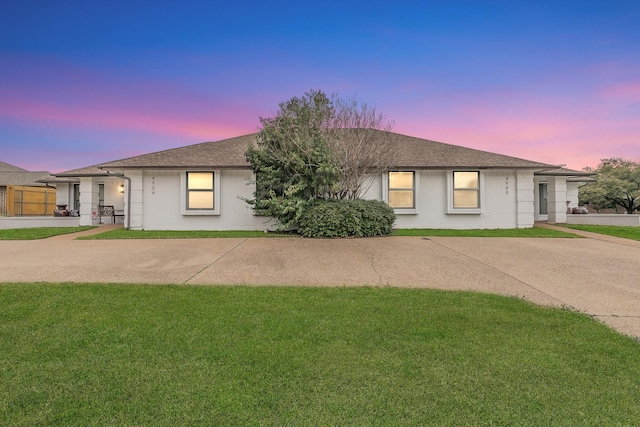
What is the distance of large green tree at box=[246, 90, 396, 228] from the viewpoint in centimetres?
1228

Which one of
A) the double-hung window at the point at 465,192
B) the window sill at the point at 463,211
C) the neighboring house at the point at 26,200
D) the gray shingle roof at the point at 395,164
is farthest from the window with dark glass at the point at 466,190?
the neighboring house at the point at 26,200

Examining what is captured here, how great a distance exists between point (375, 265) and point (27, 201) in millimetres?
28954

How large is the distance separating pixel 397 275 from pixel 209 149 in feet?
42.6

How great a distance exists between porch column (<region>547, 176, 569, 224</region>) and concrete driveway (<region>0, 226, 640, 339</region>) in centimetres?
776

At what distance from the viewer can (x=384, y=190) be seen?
14945 millimetres

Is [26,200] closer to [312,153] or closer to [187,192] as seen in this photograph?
[187,192]

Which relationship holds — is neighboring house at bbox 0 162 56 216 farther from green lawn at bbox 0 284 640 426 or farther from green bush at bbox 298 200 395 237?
green lawn at bbox 0 284 640 426

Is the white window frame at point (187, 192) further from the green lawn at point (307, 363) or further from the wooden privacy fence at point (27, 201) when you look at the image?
the wooden privacy fence at point (27, 201)

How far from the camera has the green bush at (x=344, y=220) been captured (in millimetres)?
11859

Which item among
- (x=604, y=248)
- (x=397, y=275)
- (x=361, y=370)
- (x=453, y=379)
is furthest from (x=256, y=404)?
(x=604, y=248)

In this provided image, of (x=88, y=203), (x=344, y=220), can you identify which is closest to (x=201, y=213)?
(x=344, y=220)

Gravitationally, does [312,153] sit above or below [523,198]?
above

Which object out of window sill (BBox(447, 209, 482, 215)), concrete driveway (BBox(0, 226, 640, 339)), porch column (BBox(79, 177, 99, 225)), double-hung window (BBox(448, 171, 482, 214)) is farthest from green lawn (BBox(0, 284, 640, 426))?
porch column (BBox(79, 177, 99, 225))

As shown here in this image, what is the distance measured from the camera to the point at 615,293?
5.33 meters
